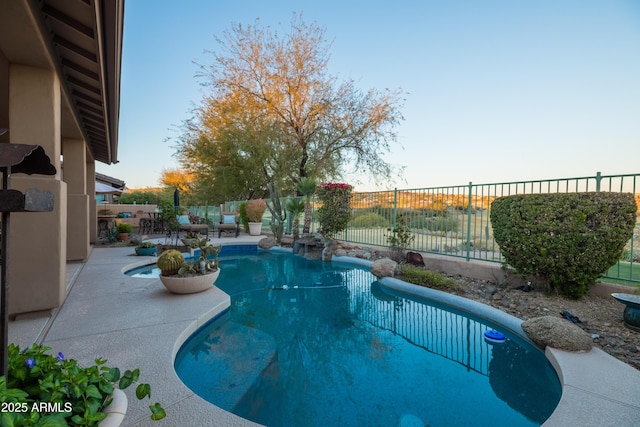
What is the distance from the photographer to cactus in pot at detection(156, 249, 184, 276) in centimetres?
468

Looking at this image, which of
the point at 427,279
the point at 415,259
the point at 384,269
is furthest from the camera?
the point at 415,259

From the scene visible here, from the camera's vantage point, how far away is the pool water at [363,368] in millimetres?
2359

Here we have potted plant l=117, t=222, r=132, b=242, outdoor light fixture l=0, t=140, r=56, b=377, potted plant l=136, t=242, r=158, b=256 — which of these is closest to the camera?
outdoor light fixture l=0, t=140, r=56, b=377

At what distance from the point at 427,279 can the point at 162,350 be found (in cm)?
440

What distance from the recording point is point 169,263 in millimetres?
4672

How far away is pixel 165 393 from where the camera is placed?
6.93 ft

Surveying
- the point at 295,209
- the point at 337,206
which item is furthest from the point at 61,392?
the point at 295,209

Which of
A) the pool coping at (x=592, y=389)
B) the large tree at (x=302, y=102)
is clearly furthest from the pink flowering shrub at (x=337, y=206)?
the pool coping at (x=592, y=389)

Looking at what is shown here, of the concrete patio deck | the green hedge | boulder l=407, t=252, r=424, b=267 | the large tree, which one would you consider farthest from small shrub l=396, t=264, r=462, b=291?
the large tree

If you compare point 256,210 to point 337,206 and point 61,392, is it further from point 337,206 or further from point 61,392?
point 61,392

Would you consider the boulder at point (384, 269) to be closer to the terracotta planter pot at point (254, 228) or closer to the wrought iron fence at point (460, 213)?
the wrought iron fence at point (460, 213)

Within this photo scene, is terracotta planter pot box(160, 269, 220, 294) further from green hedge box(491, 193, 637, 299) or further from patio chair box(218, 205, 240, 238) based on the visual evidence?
patio chair box(218, 205, 240, 238)

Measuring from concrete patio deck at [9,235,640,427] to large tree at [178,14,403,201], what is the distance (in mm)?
10665

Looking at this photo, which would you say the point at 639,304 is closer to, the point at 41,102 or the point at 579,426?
the point at 579,426
